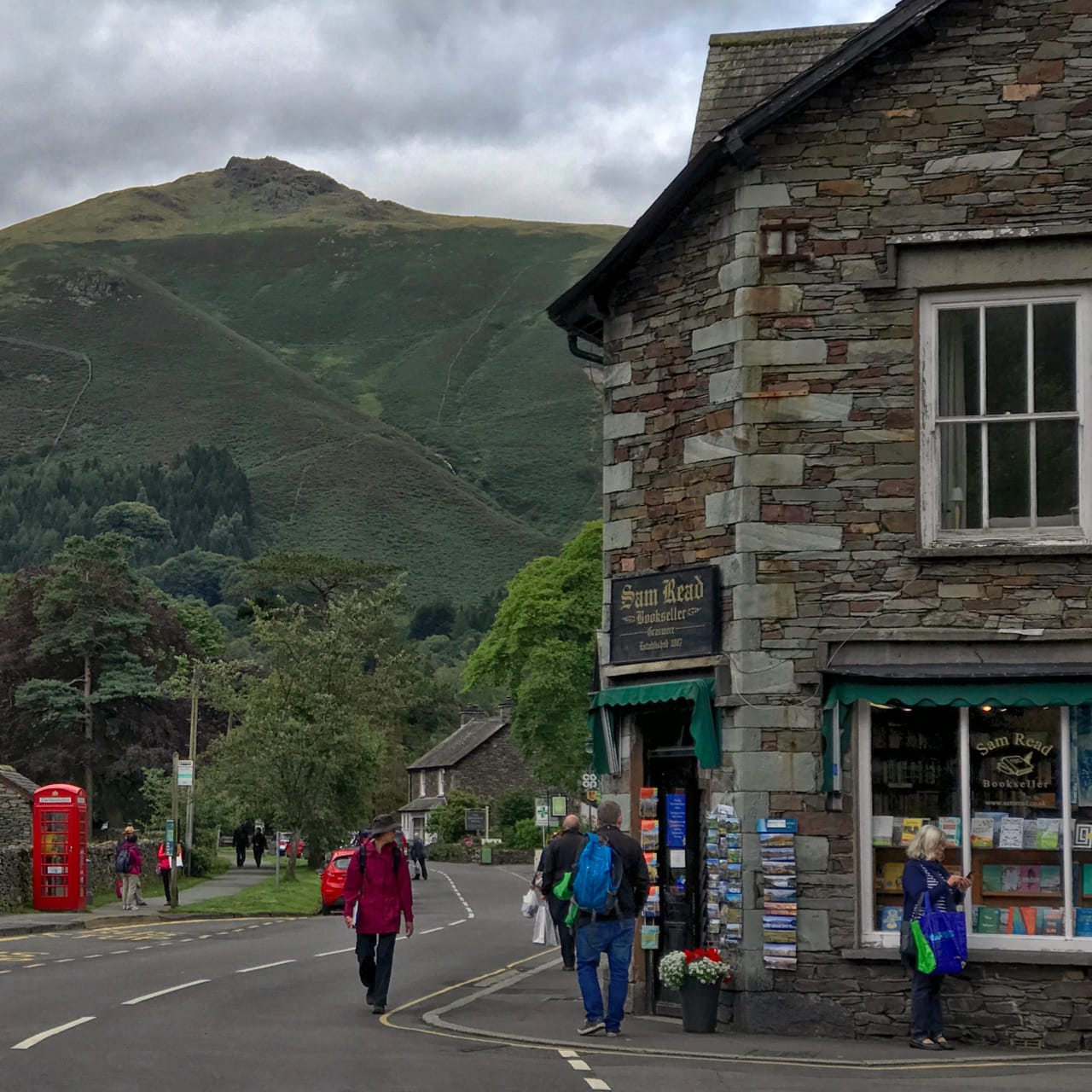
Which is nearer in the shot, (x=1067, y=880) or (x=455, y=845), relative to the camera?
(x=1067, y=880)

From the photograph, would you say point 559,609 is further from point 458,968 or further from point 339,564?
point 339,564

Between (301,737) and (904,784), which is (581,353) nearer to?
(904,784)

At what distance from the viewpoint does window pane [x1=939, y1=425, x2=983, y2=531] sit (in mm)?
16016

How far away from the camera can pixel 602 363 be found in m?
19.2

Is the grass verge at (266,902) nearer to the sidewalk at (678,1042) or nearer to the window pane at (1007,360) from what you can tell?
the sidewalk at (678,1042)

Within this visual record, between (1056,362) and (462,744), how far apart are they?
101621 mm

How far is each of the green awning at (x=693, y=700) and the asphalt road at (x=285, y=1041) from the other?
2.70 meters

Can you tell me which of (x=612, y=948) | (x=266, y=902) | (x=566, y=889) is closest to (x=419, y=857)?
(x=266, y=902)

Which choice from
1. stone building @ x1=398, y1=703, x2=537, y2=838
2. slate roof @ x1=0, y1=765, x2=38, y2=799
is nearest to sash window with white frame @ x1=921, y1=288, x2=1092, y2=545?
slate roof @ x1=0, y1=765, x2=38, y2=799

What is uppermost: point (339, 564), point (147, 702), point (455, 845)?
point (339, 564)

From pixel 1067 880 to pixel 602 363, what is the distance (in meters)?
6.92

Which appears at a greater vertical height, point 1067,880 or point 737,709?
point 737,709

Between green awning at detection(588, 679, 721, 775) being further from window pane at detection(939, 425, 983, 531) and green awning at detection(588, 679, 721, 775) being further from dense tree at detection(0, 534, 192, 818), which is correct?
dense tree at detection(0, 534, 192, 818)

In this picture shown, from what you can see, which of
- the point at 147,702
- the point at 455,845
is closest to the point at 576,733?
the point at 147,702
